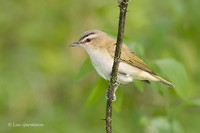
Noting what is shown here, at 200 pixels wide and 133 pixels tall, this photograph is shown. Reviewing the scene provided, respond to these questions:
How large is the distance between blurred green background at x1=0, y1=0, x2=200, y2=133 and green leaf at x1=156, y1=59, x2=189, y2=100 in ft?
2.74

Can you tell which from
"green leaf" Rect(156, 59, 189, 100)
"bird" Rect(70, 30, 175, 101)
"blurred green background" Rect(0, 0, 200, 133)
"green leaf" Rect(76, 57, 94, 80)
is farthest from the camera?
"blurred green background" Rect(0, 0, 200, 133)

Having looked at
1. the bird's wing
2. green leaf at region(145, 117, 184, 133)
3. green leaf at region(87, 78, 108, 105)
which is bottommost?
green leaf at region(145, 117, 184, 133)

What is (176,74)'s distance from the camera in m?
3.76

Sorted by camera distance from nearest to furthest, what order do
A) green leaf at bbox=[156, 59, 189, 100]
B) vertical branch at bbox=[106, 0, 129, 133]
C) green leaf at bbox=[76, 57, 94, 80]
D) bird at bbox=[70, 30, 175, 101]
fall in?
1. vertical branch at bbox=[106, 0, 129, 133]
2. green leaf at bbox=[156, 59, 189, 100]
3. green leaf at bbox=[76, 57, 94, 80]
4. bird at bbox=[70, 30, 175, 101]

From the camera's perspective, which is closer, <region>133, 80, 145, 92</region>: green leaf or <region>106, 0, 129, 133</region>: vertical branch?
<region>106, 0, 129, 133</region>: vertical branch

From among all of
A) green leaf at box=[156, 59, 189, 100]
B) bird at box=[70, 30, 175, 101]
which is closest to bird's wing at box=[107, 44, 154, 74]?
bird at box=[70, 30, 175, 101]

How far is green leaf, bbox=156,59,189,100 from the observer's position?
12.3 ft

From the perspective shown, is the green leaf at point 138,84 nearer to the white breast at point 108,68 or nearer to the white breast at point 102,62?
the white breast at point 108,68

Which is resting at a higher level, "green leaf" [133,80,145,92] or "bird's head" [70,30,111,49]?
"bird's head" [70,30,111,49]

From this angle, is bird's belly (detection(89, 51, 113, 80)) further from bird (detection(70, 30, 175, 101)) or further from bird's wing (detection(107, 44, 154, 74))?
bird's wing (detection(107, 44, 154, 74))

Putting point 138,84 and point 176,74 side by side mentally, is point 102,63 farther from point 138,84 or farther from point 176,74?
point 176,74

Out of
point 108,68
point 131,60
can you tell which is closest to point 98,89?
point 108,68

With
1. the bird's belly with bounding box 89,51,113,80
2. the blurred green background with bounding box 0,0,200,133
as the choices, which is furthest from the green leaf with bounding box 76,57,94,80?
the blurred green background with bounding box 0,0,200,133

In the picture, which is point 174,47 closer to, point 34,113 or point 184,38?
point 184,38
